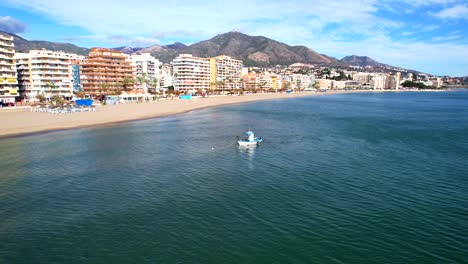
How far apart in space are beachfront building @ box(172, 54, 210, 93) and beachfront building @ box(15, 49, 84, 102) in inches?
2256

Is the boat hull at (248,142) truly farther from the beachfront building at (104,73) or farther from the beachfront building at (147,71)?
the beachfront building at (147,71)

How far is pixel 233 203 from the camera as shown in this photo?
19.4 m

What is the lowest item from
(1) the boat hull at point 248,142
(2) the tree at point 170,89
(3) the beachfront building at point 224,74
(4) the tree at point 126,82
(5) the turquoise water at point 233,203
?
(5) the turquoise water at point 233,203

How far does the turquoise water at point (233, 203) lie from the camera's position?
46.5 feet

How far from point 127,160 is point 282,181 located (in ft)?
48.1

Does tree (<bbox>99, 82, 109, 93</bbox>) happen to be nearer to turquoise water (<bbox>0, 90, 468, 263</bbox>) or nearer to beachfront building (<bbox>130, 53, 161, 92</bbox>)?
beachfront building (<bbox>130, 53, 161, 92</bbox>)

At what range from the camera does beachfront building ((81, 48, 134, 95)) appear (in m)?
111

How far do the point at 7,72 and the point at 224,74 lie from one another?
112 meters

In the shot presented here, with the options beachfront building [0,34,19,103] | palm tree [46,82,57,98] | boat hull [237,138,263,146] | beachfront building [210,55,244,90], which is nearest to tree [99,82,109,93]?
palm tree [46,82,57,98]

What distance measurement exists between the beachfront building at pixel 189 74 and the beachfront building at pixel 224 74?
8150 millimetres

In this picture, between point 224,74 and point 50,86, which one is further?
point 224,74

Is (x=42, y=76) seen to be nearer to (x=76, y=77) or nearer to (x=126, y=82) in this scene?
(x=76, y=77)

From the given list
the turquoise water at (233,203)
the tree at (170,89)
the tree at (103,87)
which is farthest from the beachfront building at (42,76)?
the turquoise water at (233,203)

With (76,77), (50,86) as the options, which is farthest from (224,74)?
(50,86)
